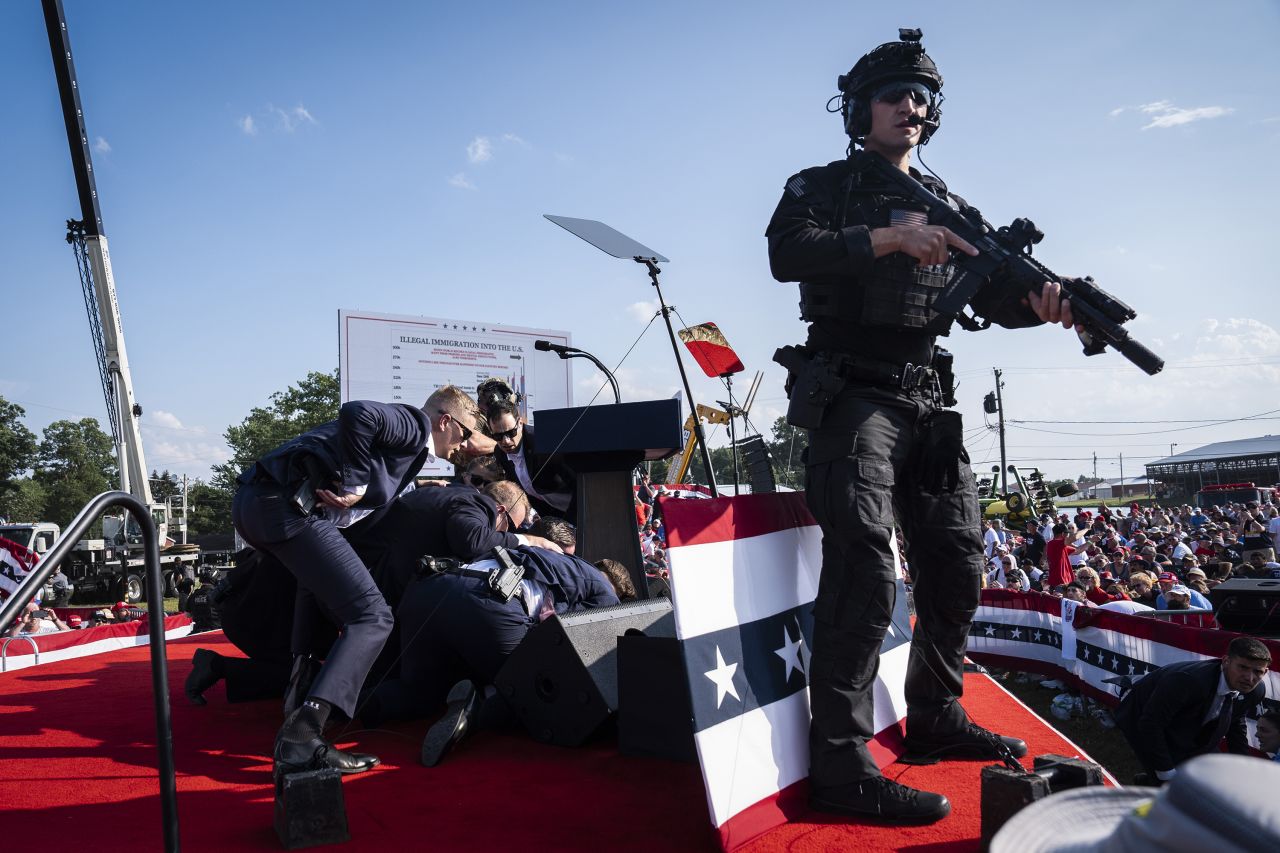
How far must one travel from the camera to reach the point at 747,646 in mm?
2682

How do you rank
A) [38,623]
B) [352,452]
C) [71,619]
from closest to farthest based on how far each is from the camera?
[352,452], [38,623], [71,619]

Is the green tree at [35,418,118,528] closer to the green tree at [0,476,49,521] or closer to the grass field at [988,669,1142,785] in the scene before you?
the green tree at [0,476,49,521]

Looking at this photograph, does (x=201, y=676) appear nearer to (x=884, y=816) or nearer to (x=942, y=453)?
(x=884, y=816)

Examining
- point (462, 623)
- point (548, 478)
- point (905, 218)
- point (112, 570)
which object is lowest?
point (112, 570)

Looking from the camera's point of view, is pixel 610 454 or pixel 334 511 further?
pixel 610 454

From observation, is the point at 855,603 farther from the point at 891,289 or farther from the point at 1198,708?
the point at 1198,708

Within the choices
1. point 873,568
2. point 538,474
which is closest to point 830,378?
point 873,568

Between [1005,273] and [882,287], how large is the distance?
49 cm

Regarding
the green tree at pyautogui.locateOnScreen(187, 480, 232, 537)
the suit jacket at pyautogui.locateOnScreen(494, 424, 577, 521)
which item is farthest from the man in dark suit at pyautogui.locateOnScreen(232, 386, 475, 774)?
the green tree at pyautogui.locateOnScreen(187, 480, 232, 537)

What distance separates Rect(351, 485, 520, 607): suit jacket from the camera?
4.40 m

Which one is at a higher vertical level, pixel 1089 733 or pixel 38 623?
pixel 38 623

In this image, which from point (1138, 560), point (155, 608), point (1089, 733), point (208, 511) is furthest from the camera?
point (208, 511)

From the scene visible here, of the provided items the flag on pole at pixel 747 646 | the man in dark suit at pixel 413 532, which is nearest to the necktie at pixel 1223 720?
the flag on pole at pixel 747 646

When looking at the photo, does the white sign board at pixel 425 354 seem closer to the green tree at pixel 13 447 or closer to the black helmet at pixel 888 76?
the black helmet at pixel 888 76
